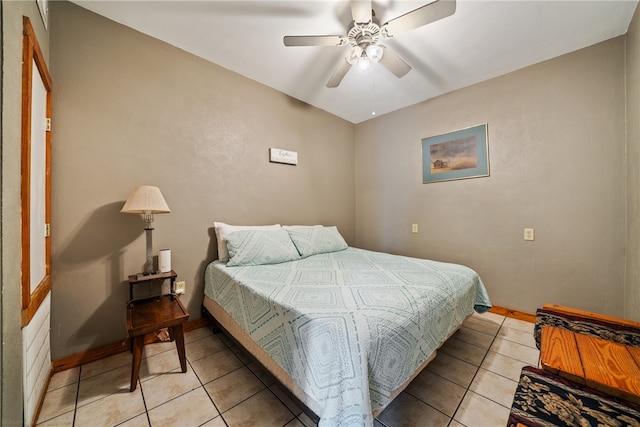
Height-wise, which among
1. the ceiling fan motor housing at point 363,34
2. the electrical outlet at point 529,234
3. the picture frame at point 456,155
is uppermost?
the ceiling fan motor housing at point 363,34

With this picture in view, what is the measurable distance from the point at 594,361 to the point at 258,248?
2.14 meters

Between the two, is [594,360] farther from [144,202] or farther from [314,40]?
[144,202]

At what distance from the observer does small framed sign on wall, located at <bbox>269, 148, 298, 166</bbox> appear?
2843 mm

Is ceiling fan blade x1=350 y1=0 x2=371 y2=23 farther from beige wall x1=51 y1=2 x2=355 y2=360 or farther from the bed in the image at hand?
the bed

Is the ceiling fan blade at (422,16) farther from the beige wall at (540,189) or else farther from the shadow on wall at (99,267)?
the shadow on wall at (99,267)

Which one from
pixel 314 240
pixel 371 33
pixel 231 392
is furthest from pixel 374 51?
pixel 231 392

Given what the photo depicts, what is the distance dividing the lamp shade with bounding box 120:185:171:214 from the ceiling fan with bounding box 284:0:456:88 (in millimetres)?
1497

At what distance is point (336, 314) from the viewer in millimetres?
1138

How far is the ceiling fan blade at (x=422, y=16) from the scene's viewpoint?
136cm

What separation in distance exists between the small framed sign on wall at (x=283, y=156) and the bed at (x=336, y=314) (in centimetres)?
98

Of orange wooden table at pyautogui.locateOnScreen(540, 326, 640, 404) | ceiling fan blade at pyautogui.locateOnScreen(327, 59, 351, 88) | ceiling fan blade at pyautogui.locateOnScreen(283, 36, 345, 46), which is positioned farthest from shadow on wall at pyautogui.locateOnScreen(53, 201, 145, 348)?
orange wooden table at pyautogui.locateOnScreen(540, 326, 640, 404)

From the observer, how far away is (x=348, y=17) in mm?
1810

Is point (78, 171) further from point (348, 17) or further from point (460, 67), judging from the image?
point (460, 67)

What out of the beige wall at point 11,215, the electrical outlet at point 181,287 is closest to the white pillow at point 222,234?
the electrical outlet at point 181,287
